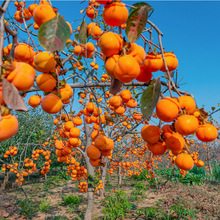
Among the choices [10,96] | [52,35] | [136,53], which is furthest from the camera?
[136,53]

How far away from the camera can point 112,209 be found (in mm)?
5391

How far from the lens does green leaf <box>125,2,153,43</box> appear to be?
28.1 inches

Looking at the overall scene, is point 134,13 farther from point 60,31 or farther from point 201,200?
point 201,200

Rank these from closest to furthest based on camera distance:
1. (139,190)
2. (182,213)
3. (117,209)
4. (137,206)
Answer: (182,213) → (117,209) → (137,206) → (139,190)

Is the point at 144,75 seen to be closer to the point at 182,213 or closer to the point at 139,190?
the point at 182,213

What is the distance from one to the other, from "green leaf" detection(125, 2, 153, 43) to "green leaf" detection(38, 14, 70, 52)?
266 mm

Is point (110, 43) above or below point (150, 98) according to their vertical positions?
above

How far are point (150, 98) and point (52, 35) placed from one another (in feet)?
1.56

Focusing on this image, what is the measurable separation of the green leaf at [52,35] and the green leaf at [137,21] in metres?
0.27

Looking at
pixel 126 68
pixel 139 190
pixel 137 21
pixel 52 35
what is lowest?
pixel 139 190

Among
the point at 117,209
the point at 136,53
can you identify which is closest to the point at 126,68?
the point at 136,53

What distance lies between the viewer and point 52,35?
628mm

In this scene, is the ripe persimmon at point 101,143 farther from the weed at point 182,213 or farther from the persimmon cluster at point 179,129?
the weed at point 182,213

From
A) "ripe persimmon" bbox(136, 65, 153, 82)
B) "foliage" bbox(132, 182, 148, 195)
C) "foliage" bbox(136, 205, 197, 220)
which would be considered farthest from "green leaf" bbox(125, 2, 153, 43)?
"foliage" bbox(132, 182, 148, 195)
